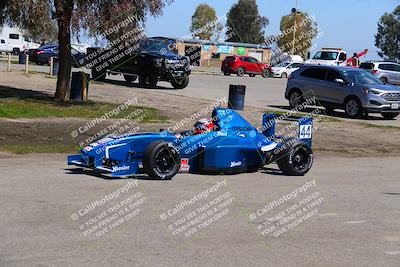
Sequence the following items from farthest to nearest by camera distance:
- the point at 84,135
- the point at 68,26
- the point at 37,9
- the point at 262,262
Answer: the point at 68,26 < the point at 37,9 < the point at 84,135 < the point at 262,262

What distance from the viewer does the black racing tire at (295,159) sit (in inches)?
443

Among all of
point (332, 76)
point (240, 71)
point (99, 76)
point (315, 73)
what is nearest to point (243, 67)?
point (240, 71)

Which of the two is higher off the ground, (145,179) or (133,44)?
(133,44)

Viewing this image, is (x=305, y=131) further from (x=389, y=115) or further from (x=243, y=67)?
(x=243, y=67)

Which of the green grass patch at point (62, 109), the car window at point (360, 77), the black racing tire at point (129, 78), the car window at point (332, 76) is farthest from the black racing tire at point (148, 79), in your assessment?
the car window at point (360, 77)

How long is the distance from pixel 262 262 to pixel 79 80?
17.5m

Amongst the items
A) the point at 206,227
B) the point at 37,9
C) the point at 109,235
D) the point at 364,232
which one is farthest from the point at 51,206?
the point at 37,9

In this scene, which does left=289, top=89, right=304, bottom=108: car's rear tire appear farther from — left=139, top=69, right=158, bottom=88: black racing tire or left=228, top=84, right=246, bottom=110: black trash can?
left=139, top=69, right=158, bottom=88: black racing tire

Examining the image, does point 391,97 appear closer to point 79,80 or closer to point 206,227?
point 79,80

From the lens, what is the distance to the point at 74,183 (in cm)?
959

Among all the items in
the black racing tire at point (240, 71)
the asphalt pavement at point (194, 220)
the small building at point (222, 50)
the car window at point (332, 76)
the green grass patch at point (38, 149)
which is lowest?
the green grass patch at point (38, 149)

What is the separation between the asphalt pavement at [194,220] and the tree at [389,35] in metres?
130

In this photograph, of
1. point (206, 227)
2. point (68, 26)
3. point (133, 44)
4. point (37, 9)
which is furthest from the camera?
point (133, 44)

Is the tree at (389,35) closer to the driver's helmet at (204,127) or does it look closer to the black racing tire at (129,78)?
the black racing tire at (129,78)
